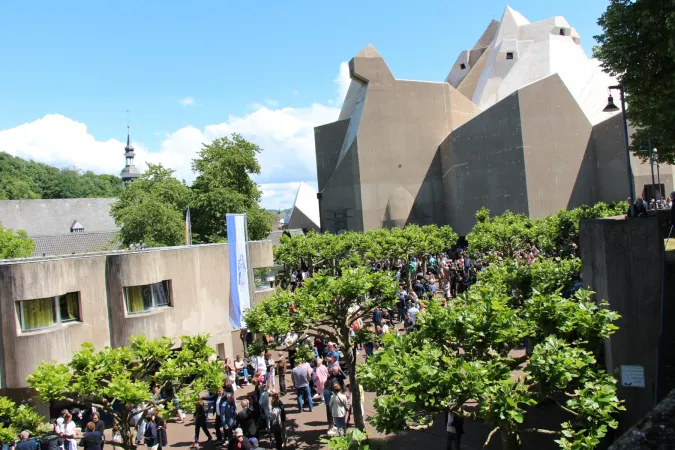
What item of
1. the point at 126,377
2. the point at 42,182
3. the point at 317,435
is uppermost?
the point at 42,182

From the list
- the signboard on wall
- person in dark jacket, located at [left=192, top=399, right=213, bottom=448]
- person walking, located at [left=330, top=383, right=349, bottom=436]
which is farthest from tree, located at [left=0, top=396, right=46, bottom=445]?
the signboard on wall

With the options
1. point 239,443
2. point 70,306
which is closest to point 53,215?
point 70,306

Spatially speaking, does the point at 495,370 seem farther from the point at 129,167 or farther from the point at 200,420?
the point at 129,167

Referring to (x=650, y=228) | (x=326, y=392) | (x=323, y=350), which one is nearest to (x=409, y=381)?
(x=326, y=392)

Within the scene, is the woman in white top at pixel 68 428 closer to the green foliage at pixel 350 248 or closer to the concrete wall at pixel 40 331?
the concrete wall at pixel 40 331

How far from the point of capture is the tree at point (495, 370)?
22.4 feet

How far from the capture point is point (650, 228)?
10.7 meters

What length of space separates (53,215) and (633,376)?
6336cm

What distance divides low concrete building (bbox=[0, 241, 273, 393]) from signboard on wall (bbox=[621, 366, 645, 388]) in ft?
42.4

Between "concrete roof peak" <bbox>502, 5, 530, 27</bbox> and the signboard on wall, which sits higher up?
"concrete roof peak" <bbox>502, 5, 530, 27</bbox>

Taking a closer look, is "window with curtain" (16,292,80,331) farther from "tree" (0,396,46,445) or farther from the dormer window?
the dormer window

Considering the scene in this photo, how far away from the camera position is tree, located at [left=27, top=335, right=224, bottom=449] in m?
9.38

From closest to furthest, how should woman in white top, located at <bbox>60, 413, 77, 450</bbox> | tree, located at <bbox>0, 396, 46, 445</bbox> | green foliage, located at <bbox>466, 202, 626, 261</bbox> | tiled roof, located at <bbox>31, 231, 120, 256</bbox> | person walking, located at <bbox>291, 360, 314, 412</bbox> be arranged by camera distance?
tree, located at <bbox>0, 396, 46, 445</bbox>
woman in white top, located at <bbox>60, 413, 77, 450</bbox>
person walking, located at <bbox>291, 360, 314, 412</bbox>
green foliage, located at <bbox>466, 202, 626, 261</bbox>
tiled roof, located at <bbox>31, 231, 120, 256</bbox>

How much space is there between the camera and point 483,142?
41.0m
